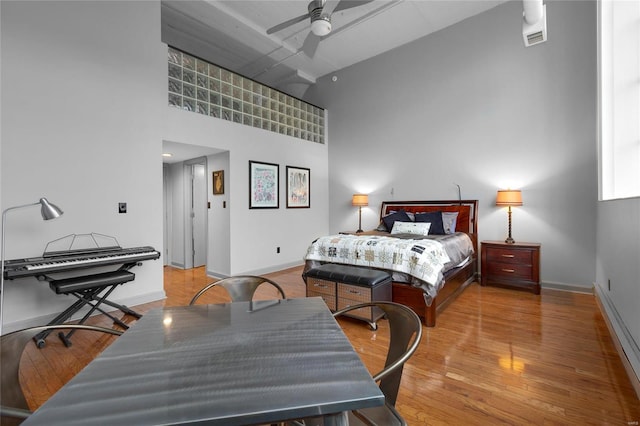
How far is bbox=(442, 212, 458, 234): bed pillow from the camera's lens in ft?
14.3

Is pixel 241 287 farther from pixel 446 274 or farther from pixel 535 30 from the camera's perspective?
pixel 535 30

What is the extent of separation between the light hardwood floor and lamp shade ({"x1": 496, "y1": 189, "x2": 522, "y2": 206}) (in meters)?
1.28

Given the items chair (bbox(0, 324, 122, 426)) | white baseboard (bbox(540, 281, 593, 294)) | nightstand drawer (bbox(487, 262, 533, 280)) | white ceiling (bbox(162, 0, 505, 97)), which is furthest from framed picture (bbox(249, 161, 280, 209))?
white baseboard (bbox(540, 281, 593, 294))

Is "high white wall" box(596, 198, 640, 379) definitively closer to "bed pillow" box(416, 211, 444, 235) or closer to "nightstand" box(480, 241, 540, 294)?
"nightstand" box(480, 241, 540, 294)

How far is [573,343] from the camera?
2352 mm

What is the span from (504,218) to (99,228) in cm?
510

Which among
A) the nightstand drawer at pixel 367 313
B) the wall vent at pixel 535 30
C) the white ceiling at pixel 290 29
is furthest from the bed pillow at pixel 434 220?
the white ceiling at pixel 290 29

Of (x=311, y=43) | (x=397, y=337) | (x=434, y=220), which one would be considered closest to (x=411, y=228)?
(x=434, y=220)

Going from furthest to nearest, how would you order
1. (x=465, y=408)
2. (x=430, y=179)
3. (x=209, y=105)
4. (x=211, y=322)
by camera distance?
(x=430, y=179) < (x=209, y=105) < (x=465, y=408) < (x=211, y=322)

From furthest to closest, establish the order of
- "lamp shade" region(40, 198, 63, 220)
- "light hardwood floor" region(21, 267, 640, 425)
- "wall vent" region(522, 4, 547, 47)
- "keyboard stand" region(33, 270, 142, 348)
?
1. "keyboard stand" region(33, 270, 142, 348)
2. "wall vent" region(522, 4, 547, 47)
3. "lamp shade" region(40, 198, 63, 220)
4. "light hardwood floor" region(21, 267, 640, 425)

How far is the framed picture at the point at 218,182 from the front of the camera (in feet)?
15.5

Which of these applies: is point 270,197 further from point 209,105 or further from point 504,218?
point 504,218

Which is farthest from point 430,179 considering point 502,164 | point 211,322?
point 211,322

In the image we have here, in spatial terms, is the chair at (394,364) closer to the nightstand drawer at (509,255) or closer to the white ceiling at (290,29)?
the nightstand drawer at (509,255)
